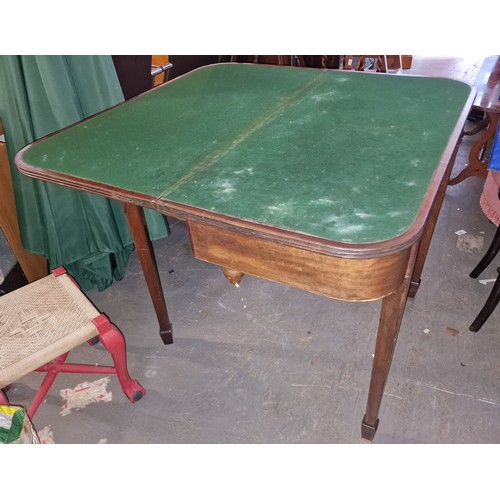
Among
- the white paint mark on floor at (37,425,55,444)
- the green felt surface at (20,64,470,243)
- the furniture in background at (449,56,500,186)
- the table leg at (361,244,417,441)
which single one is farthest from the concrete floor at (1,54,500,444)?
the green felt surface at (20,64,470,243)

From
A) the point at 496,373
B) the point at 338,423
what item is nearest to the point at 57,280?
the point at 338,423

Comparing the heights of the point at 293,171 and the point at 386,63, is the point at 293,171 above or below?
above

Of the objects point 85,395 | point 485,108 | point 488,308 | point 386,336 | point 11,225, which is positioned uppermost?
point 485,108

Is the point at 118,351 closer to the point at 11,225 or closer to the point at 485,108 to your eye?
the point at 11,225

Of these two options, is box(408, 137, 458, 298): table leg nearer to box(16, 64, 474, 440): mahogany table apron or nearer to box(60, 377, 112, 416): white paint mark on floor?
box(16, 64, 474, 440): mahogany table apron

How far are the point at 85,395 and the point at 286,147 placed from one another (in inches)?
51.4

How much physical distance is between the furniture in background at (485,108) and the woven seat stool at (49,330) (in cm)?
207

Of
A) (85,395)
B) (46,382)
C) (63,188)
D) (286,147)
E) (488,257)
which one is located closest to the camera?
(286,147)

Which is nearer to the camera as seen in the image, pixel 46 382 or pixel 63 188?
pixel 46 382

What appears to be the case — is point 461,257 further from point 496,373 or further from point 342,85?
point 342,85

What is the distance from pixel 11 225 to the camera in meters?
1.93

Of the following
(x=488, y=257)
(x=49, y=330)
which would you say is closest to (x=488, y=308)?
(x=488, y=257)

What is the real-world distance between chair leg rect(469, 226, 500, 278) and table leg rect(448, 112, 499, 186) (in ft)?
3.13

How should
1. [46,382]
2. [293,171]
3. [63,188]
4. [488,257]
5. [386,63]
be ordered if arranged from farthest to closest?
[386,63], [488,257], [63,188], [46,382], [293,171]
